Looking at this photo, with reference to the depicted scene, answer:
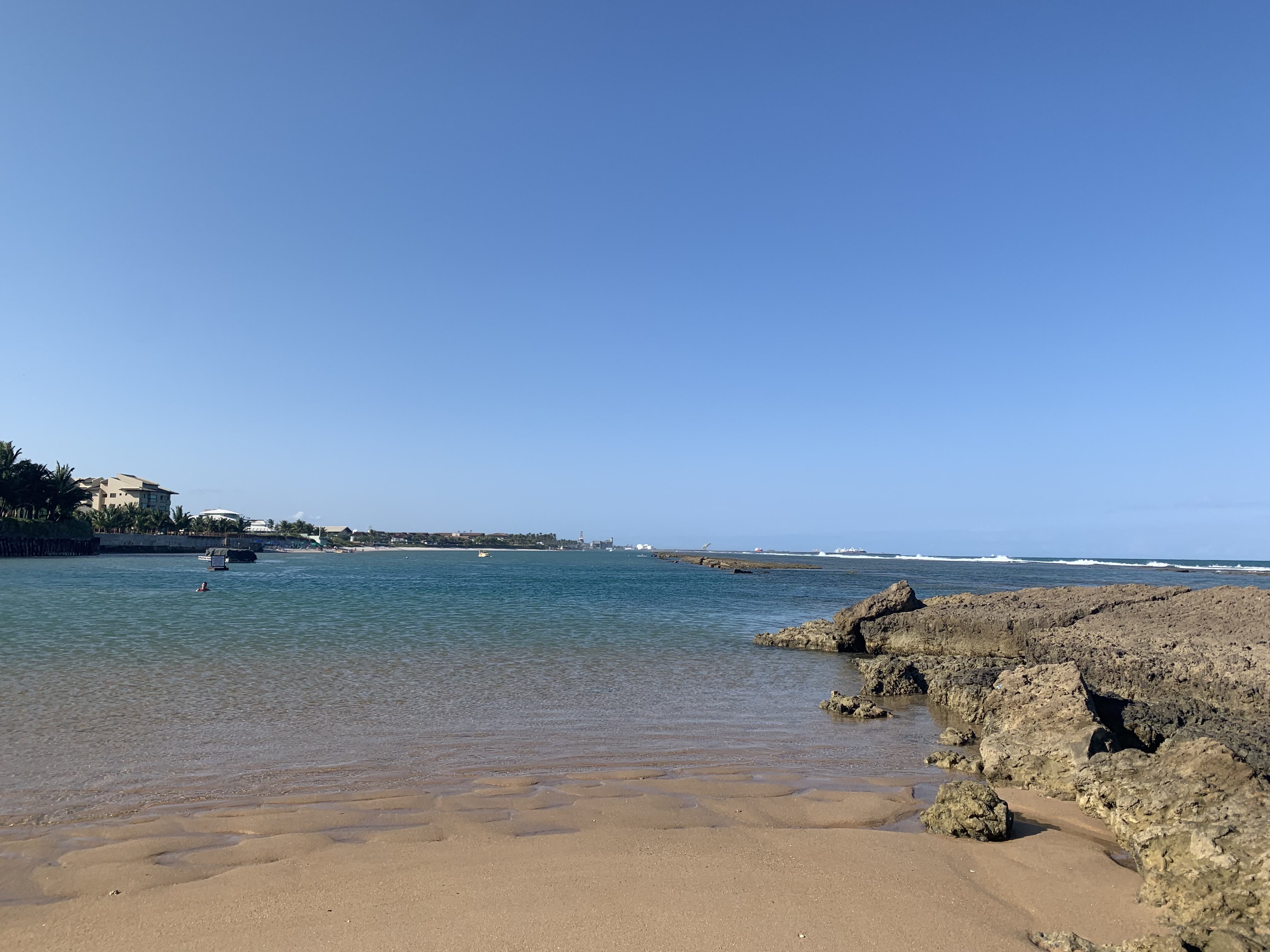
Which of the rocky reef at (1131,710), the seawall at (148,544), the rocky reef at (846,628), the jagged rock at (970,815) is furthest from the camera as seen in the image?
the seawall at (148,544)

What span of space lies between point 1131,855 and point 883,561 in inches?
7049

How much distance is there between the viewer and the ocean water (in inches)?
336

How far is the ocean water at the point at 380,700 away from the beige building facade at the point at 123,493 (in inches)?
4303

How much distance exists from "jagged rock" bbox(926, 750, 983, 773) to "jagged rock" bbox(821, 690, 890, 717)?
257 cm

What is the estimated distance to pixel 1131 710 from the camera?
10.7 m

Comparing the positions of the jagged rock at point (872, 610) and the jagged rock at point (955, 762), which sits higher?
the jagged rock at point (872, 610)

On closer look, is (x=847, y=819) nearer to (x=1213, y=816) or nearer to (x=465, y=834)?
(x=1213, y=816)

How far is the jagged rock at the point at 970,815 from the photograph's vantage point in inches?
261

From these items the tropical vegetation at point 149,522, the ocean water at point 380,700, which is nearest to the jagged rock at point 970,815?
the ocean water at point 380,700

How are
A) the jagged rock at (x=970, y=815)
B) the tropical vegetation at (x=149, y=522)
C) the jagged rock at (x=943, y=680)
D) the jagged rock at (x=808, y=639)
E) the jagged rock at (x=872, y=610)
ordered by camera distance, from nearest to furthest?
the jagged rock at (x=970, y=815)
the jagged rock at (x=943, y=680)
the jagged rock at (x=808, y=639)
the jagged rock at (x=872, y=610)
the tropical vegetation at (x=149, y=522)

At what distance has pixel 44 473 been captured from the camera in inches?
3324

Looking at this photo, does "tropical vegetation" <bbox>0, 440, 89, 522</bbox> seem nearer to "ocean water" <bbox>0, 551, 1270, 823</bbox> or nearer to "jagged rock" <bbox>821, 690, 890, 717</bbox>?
"ocean water" <bbox>0, 551, 1270, 823</bbox>

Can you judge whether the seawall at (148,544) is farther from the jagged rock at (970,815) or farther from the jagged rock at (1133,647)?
the jagged rock at (970,815)

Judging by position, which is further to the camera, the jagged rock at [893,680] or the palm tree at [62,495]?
the palm tree at [62,495]
